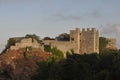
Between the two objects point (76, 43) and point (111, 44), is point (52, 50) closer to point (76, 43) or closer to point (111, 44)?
point (76, 43)

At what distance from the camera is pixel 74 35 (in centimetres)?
9581

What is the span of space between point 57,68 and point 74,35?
42.2 m

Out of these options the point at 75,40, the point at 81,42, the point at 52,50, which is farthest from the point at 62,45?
the point at 81,42

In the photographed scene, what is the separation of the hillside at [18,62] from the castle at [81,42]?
166 inches

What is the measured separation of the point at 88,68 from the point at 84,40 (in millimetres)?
46280

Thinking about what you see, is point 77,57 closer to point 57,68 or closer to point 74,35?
point 57,68

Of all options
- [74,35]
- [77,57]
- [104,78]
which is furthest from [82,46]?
[104,78]

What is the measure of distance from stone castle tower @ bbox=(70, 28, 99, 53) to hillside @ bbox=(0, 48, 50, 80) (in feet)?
20.7

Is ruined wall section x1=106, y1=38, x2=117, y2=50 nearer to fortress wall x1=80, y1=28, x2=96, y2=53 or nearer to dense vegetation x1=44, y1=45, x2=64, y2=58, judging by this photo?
fortress wall x1=80, y1=28, x2=96, y2=53

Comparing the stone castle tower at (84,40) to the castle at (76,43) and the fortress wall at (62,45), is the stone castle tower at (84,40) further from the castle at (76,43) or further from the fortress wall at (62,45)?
the fortress wall at (62,45)

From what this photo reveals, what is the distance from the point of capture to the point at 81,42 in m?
96.0

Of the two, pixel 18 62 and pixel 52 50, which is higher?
pixel 52 50

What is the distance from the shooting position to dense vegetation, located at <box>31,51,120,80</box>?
4700 centimetres

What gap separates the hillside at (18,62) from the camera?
87188 millimetres
